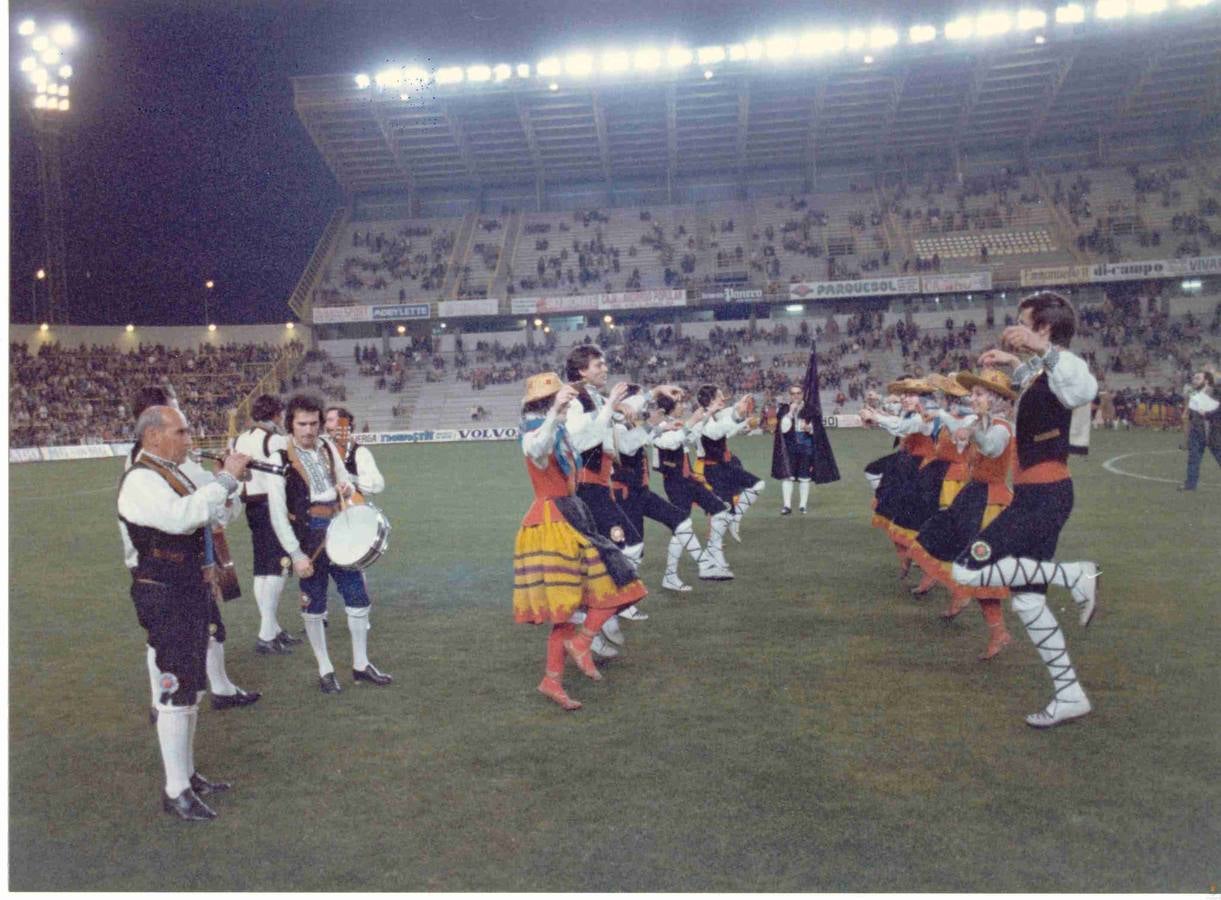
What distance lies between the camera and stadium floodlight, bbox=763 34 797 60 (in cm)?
4184

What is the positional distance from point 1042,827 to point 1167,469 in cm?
1789

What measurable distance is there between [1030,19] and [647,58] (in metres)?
17.0

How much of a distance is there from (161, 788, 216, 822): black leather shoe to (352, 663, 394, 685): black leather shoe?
193 centimetres

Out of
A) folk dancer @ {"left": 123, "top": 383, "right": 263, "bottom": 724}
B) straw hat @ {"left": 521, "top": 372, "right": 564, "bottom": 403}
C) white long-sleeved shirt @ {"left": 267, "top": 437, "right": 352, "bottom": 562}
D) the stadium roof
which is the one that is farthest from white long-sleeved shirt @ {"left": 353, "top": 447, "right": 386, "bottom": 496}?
the stadium roof

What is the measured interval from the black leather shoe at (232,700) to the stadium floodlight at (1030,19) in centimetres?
4407

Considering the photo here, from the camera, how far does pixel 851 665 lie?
613 centimetres

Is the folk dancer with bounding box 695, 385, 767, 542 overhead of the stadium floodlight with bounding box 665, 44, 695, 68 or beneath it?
beneath

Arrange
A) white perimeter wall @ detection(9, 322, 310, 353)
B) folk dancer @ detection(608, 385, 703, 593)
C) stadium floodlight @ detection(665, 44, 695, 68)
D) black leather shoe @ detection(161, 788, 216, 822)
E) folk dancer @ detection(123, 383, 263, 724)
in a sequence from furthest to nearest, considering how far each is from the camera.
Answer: stadium floodlight @ detection(665, 44, 695, 68), white perimeter wall @ detection(9, 322, 310, 353), folk dancer @ detection(608, 385, 703, 593), folk dancer @ detection(123, 383, 263, 724), black leather shoe @ detection(161, 788, 216, 822)

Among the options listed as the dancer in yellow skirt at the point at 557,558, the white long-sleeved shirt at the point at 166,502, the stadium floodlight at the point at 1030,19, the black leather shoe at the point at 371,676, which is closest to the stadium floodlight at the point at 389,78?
the stadium floodlight at the point at 1030,19

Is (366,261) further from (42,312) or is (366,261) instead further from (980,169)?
(980,169)

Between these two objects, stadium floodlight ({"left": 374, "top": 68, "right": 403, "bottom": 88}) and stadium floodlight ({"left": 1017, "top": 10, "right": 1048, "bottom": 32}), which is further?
stadium floodlight ({"left": 374, "top": 68, "right": 403, "bottom": 88})

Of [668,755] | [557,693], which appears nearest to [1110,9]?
[557,693]

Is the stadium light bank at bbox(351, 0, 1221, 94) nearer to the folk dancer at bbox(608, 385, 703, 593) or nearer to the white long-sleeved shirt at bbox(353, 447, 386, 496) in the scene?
the folk dancer at bbox(608, 385, 703, 593)

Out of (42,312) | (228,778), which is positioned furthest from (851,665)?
(42,312)
